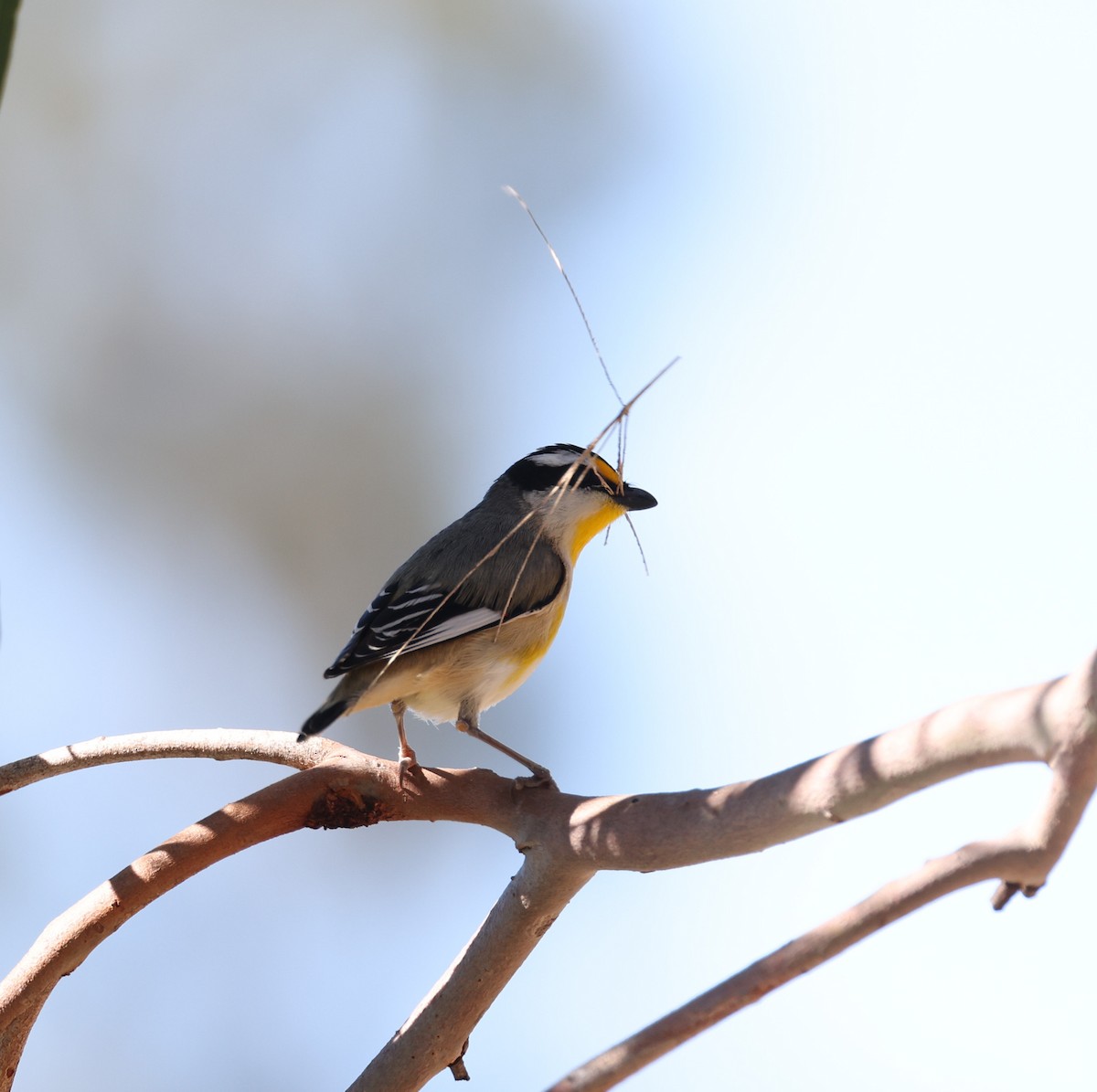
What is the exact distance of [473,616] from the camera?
6.92 ft

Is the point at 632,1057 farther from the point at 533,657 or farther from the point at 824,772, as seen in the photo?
the point at 533,657

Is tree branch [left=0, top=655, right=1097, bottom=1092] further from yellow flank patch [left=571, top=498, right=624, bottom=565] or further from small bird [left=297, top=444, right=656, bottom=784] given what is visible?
yellow flank patch [left=571, top=498, right=624, bottom=565]

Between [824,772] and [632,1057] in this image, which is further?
[824,772]

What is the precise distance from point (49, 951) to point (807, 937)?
0.99 meters

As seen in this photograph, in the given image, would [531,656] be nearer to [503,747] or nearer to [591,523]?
[503,747]

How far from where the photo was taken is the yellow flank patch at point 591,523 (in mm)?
2512

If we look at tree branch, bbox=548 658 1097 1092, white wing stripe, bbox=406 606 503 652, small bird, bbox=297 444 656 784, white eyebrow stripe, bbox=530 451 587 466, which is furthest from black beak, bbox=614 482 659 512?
tree branch, bbox=548 658 1097 1092

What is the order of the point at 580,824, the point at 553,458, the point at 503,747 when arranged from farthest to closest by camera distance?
the point at 553,458 < the point at 503,747 < the point at 580,824

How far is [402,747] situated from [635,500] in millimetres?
873

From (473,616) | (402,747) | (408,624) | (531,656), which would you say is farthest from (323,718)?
(531,656)

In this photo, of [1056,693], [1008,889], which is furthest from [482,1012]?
[1056,693]

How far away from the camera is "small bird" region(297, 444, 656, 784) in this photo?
77.7 inches

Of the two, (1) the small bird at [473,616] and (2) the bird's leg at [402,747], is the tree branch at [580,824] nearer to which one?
(2) the bird's leg at [402,747]

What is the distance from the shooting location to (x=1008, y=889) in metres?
0.98
